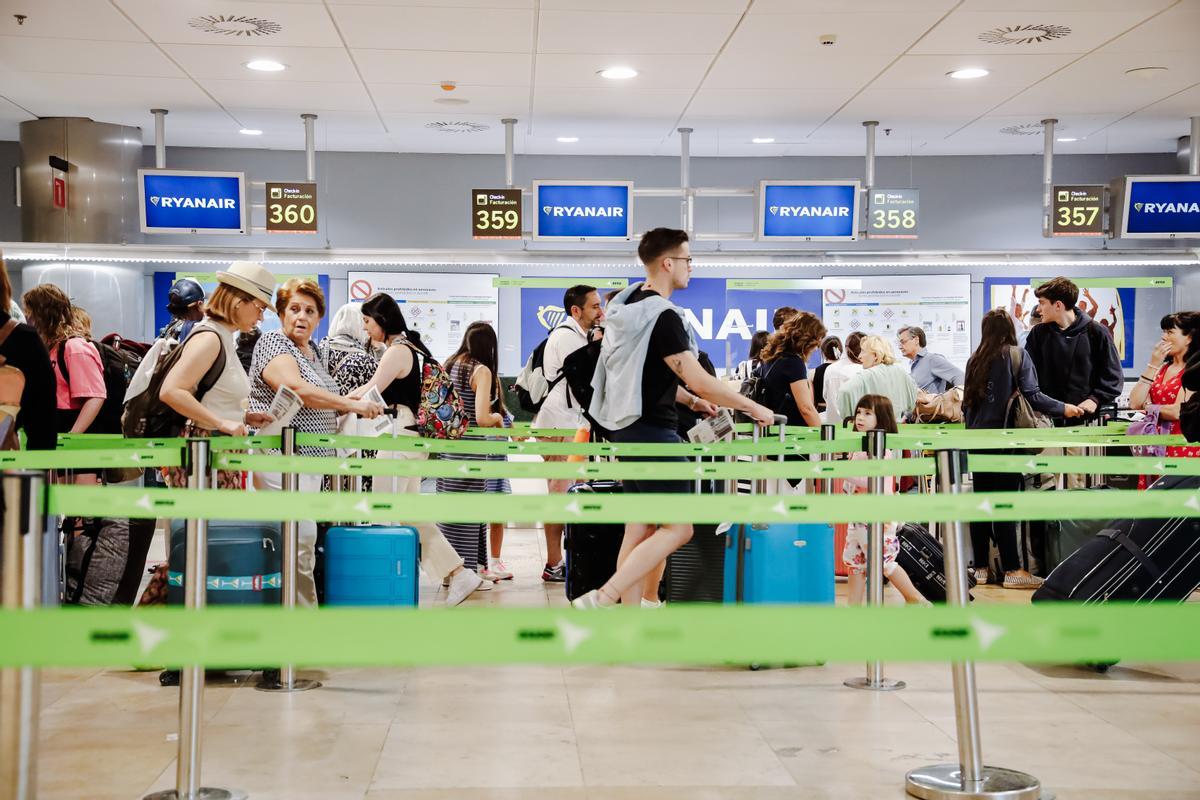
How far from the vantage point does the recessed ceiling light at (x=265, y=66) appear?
9523 mm

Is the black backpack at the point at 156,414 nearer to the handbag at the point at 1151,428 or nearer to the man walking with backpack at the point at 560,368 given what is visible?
the man walking with backpack at the point at 560,368

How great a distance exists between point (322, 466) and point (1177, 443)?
3.98m

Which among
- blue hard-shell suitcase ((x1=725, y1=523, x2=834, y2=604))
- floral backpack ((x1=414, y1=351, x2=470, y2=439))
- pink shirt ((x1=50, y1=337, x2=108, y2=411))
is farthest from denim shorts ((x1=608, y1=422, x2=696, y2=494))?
pink shirt ((x1=50, y1=337, x2=108, y2=411))

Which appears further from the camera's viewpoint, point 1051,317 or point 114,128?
point 114,128

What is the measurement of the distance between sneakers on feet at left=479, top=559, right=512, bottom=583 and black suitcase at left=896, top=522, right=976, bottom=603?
2280 mm

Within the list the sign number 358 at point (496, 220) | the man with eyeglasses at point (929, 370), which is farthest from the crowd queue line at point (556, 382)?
the sign number 358 at point (496, 220)

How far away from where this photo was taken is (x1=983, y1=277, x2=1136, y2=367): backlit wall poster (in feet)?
44.4

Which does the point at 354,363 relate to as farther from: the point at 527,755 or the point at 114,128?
the point at 114,128

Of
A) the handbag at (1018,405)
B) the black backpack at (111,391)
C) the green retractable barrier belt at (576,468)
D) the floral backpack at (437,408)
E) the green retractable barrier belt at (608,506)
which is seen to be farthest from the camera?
the handbag at (1018,405)

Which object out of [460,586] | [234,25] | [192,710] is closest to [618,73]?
[234,25]

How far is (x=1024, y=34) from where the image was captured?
28.4ft

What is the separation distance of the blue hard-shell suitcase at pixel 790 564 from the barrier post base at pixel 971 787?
4.63ft

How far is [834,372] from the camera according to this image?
9.20 metres

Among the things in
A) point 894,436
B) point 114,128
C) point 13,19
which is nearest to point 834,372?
point 894,436
